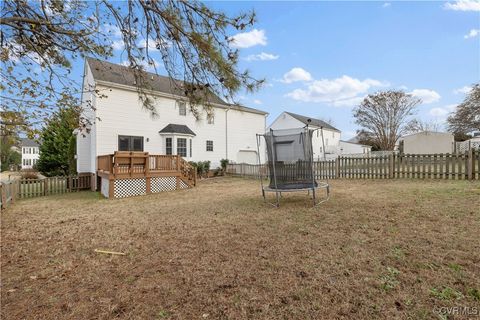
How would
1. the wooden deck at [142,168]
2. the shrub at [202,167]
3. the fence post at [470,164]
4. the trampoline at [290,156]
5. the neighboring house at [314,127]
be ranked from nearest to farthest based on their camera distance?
1. the trampoline at [290,156]
2. the fence post at [470,164]
3. the wooden deck at [142,168]
4. the shrub at [202,167]
5. the neighboring house at [314,127]

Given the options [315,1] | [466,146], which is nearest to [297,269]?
[315,1]

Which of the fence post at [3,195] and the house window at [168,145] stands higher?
the house window at [168,145]

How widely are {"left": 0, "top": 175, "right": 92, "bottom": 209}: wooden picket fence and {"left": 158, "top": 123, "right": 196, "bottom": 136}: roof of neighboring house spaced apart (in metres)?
4.95

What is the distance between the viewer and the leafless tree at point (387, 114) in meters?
31.9

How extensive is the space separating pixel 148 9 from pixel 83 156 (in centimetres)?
1448

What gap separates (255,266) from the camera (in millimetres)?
3080

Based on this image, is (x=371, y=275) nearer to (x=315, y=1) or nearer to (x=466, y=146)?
(x=315, y=1)

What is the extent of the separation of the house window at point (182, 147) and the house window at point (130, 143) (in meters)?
2.24

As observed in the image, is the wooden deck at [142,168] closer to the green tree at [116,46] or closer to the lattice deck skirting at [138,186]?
the lattice deck skirting at [138,186]

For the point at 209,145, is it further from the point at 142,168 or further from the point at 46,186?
the point at 46,186

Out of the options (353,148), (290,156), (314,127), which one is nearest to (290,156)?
(290,156)

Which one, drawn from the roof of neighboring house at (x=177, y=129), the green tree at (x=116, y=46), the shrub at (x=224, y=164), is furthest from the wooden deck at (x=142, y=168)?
the green tree at (x=116, y=46)

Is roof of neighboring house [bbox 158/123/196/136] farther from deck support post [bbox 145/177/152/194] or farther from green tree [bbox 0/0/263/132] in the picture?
green tree [bbox 0/0/263/132]

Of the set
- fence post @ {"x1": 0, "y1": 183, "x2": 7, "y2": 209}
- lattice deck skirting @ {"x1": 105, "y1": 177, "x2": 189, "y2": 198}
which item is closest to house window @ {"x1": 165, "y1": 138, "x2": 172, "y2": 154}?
lattice deck skirting @ {"x1": 105, "y1": 177, "x2": 189, "y2": 198}
